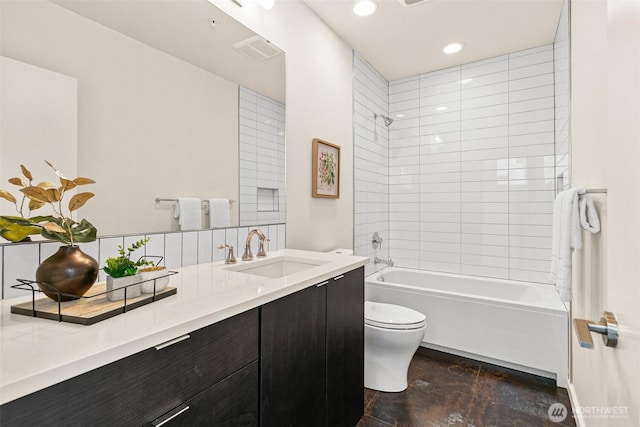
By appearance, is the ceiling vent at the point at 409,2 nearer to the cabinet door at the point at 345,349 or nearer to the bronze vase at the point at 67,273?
the cabinet door at the point at 345,349

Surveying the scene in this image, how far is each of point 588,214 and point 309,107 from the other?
1653 mm

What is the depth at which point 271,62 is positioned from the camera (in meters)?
1.92

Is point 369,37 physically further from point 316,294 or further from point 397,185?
point 316,294

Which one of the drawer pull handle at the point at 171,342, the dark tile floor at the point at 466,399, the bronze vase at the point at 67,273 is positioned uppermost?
the bronze vase at the point at 67,273

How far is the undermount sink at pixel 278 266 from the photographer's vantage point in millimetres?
1638

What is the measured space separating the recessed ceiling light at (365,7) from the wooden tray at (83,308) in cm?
219

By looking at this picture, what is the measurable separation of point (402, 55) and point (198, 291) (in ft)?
9.07

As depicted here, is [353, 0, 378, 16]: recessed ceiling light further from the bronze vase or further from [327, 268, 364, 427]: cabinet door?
the bronze vase

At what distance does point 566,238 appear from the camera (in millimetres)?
1369

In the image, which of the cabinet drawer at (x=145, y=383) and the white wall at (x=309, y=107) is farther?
the white wall at (x=309, y=107)

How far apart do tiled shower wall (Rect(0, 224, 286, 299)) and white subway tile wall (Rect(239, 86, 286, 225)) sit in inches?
4.1

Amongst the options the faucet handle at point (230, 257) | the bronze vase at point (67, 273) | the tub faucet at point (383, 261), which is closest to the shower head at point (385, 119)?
the tub faucet at point (383, 261)

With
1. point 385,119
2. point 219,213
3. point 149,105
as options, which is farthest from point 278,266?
point 385,119

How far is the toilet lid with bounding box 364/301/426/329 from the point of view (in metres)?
1.97
